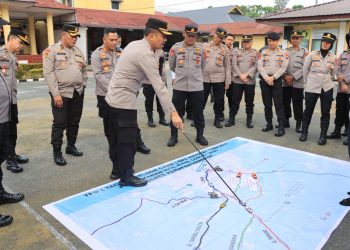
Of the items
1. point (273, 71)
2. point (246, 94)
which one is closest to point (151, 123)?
point (246, 94)

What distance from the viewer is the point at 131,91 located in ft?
10.7

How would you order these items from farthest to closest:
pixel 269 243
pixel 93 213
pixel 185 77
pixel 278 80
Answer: pixel 278 80 < pixel 185 77 < pixel 93 213 < pixel 269 243

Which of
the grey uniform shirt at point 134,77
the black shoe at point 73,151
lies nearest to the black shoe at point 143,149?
the black shoe at point 73,151

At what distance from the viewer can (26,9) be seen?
1680 cm

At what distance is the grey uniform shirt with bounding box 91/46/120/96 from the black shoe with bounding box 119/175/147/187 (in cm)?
128

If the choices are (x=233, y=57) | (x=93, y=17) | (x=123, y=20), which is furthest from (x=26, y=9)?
(x=233, y=57)

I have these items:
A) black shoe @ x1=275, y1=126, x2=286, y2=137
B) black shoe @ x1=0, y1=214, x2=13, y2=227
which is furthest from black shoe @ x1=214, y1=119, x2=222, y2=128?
black shoe @ x1=0, y1=214, x2=13, y2=227

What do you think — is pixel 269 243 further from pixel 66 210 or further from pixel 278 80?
pixel 278 80

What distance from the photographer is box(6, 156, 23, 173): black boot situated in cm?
382

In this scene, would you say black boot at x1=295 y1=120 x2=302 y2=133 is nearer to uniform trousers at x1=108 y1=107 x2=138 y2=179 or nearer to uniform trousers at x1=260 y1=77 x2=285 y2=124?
uniform trousers at x1=260 y1=77 x2=285 y2=124

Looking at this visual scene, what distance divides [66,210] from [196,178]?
1373 millimetres

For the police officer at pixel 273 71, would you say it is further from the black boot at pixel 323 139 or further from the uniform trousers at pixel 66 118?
the uniform trousers at pixel 66 118

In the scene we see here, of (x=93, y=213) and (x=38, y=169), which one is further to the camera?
(x=38, y=169)

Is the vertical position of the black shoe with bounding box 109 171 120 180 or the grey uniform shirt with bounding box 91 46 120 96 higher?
the grey uniform shirt with bounding box 91 46 120 96
